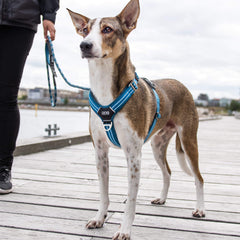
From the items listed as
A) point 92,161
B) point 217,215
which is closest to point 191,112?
point 217,215

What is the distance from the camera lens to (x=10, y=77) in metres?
3.03

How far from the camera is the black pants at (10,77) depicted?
9.72 feet

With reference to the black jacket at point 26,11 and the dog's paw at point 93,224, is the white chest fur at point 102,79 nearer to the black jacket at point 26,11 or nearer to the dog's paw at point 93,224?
the dog's paw at point 93,224

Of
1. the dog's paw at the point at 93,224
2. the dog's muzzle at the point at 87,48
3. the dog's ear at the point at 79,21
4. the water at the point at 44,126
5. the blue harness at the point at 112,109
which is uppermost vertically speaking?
the dog's ear at the point at 79,21

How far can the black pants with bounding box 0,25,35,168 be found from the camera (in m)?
2.96

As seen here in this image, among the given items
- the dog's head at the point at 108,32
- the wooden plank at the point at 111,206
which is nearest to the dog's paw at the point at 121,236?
the wooden plank at the point at 111,206

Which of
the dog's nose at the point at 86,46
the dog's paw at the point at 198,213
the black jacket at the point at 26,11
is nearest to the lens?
the dog's nose at the point at 86,46

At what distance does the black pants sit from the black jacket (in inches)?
3.1

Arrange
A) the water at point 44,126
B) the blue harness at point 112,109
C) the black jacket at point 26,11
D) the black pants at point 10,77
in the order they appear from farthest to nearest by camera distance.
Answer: the water at point 44,126, the black pants at point 10,77, the black jacket at point 26,11, the blue harness at point 112,109

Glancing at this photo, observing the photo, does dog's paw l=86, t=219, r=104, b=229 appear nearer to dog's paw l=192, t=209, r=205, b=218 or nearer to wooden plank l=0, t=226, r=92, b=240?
wooden plank l=0, t=226, r=92, b=240

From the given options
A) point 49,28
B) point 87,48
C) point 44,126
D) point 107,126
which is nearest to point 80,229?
point 107,126

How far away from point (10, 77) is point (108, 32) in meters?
1.33

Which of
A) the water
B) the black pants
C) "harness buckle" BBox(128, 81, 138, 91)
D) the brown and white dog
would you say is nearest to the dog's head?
the brown and white dog

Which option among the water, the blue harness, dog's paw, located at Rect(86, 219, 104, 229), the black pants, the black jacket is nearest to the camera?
the blue harness
